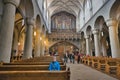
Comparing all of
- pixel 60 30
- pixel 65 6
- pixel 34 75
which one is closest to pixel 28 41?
pixel 34 75

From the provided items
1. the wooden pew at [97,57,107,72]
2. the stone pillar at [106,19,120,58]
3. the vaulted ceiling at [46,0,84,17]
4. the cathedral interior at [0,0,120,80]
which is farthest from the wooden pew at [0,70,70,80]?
the vaulted ceiling at [46,0,84,17]

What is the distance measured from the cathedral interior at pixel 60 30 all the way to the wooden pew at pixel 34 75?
0.57 feet

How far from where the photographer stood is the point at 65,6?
2964cm

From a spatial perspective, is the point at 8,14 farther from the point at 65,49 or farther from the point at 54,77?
the point at 65,49

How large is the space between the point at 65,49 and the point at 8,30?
74.7 ft

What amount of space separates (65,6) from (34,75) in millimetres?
28133

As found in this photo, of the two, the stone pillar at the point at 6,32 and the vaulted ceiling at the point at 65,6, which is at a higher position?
the vaulted ceiling at the point at 65,6

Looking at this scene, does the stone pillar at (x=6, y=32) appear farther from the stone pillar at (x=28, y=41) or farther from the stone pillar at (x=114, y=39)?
the stone pillar at (x=114, y=39)

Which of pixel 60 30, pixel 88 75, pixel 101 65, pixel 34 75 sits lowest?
pixel 88 75

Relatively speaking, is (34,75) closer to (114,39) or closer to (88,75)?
(88,75)

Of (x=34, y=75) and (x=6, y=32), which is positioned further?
(x=6, y=32)

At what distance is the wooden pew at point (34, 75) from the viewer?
3002mm

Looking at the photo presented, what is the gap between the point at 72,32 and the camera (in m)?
29.1

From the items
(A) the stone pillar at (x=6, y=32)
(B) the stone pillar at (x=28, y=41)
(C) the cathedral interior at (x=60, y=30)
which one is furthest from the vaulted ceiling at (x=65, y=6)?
(A) the stone pillar at (x=6, y=32)
